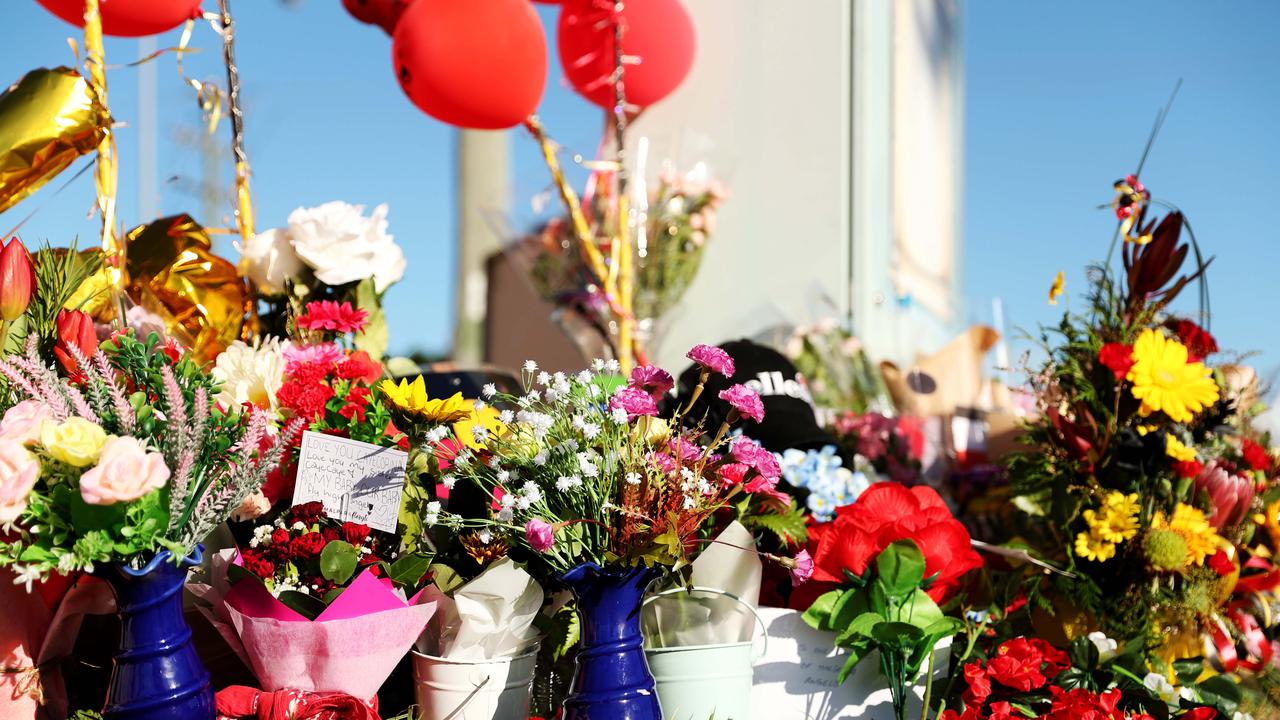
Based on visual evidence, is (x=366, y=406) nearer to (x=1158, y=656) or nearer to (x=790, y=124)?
(x=1158, y=656)

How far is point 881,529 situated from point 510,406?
78cm

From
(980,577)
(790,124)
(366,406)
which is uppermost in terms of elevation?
(790,124)

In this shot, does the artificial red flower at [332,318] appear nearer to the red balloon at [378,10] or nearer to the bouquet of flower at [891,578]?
the bouquet of flower at [891,578]

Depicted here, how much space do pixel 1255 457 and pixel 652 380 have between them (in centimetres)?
123

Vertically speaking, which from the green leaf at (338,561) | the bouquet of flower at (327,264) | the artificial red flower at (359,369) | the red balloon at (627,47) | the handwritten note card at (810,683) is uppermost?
the red balloon at (627,47)

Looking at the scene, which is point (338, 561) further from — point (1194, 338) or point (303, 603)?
point (1194, 338)

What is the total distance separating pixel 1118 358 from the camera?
150cm

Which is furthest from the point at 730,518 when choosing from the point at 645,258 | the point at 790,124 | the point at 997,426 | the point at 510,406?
the point at 790,124

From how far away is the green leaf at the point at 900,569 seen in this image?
49.2 inches

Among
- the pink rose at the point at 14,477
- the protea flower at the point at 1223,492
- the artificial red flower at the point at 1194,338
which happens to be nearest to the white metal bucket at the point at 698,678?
the pink rose at the point at 14,477

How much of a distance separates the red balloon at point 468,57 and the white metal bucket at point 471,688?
4.84 feet

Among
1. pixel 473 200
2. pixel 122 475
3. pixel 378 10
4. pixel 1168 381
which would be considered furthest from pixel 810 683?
pixel 473 200

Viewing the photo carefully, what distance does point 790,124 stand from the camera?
11.9 feet

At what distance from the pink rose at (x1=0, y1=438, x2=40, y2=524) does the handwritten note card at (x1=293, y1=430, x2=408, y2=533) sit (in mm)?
322
